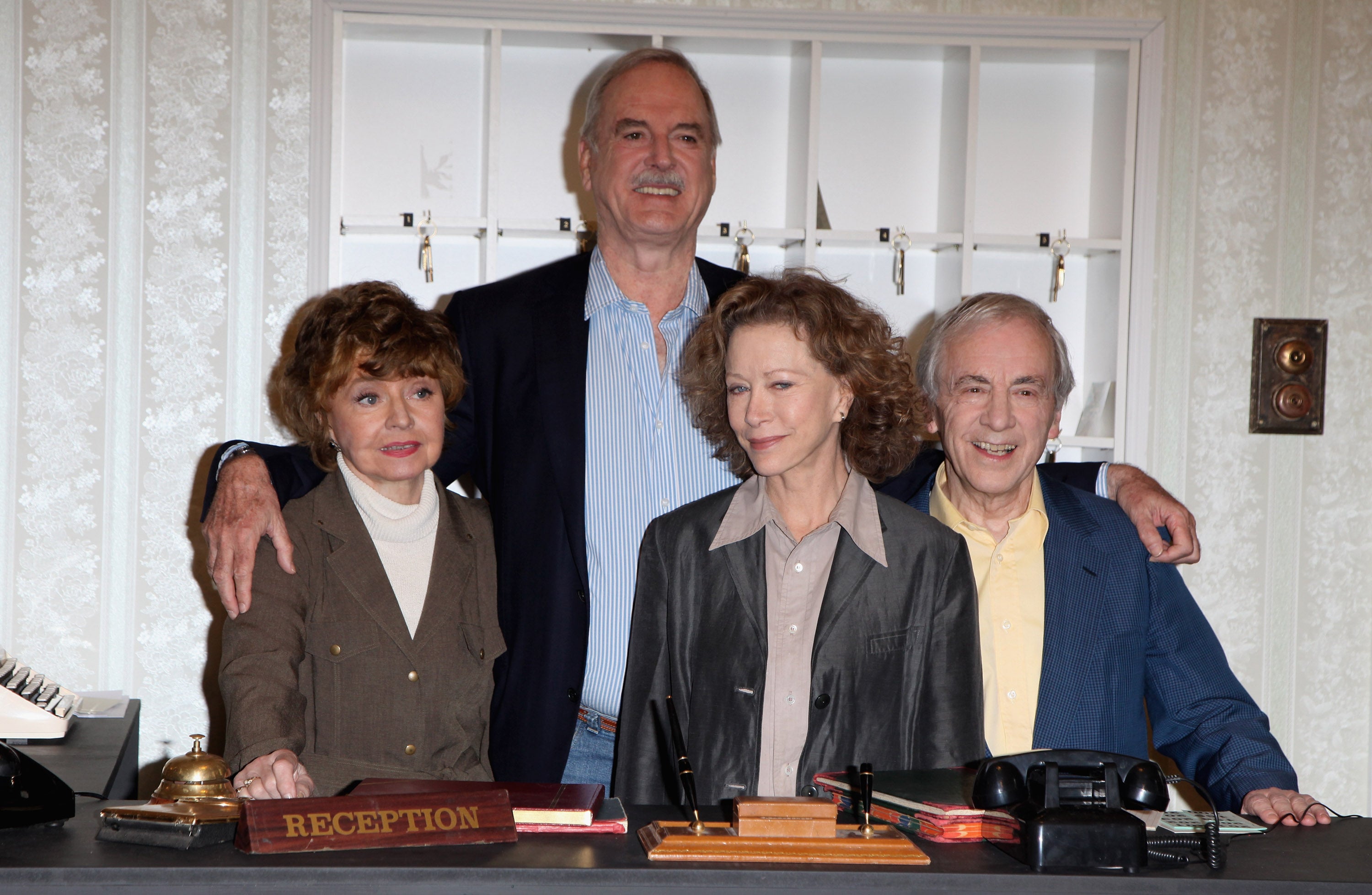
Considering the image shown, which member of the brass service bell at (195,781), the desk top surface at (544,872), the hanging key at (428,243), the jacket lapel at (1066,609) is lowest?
the desk top surface at (544,872)

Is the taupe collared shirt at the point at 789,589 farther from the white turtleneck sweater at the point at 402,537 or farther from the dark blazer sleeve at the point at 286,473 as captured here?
the dark blazer sleeve at the point at 286,473

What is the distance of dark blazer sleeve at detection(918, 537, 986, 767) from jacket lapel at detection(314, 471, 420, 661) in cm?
89

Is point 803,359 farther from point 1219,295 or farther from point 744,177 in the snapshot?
point 1219,295

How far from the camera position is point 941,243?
3.31 meters

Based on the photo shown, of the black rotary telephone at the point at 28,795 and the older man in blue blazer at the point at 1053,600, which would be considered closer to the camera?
the black rotary telephone at the point at 28,795

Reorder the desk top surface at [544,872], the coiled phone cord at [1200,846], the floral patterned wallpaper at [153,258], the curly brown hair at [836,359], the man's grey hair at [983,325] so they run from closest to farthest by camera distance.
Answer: the desk top surface at [544,872] < the coiled phone cord at [1200,846] < the curly brown hair at [836,359] < the man's grey hair at [983,325] < the floral patterned wallpaper at [153,258]

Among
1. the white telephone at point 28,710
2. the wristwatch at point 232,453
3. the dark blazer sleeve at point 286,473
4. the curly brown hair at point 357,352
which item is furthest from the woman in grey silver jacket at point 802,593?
the white telephone at point 28,710

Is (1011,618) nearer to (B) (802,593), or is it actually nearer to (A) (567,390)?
(B) (802,593)

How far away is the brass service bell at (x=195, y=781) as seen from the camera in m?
1.41

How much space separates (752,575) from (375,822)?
794 millimetres

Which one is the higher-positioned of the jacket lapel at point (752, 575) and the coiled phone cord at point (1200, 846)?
the jacket lapel at point (752, 575)

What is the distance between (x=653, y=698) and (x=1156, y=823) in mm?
832

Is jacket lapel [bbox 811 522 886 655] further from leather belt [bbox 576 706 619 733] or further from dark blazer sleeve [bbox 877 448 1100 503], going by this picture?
leather belt [bbox 576 706 619 733]

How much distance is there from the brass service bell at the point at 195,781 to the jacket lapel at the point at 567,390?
0.87m
